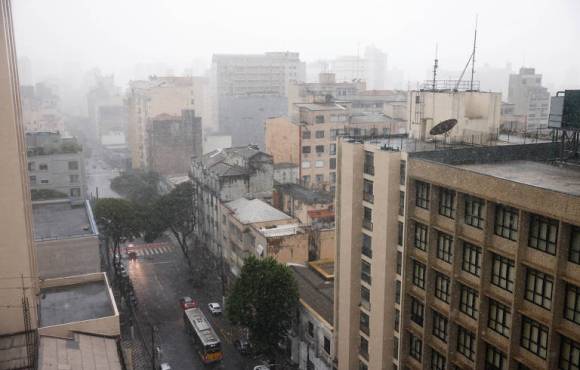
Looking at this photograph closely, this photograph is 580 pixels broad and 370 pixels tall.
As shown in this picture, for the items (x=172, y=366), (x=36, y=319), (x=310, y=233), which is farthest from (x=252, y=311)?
(x=36, y=319)

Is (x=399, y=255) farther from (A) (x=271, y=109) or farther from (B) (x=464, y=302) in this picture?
(A) (x=271, y=109)

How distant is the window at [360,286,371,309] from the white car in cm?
2265

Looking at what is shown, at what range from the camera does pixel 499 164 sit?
101 feet

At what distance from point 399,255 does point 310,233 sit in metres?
22.0

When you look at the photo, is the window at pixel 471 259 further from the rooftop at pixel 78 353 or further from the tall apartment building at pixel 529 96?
the tall apartment building at pixel 529 96

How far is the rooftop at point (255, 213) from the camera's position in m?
57.7

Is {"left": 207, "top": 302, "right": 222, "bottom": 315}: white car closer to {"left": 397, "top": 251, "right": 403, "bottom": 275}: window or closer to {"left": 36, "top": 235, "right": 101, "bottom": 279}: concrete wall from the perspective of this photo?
{"left": 36, "top": 235, "right": 101, "bottom": 279}: concrete wall

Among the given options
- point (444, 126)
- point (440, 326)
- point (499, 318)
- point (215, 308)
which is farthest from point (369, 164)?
point (215, 308)

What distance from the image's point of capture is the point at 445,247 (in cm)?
2872

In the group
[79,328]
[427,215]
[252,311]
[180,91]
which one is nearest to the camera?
[427,215]

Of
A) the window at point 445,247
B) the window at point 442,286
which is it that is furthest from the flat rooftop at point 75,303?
the window at point 445,247

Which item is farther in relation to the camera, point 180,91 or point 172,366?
point 180,91

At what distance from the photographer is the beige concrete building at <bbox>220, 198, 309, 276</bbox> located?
52344 millimetres

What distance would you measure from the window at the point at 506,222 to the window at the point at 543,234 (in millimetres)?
838
